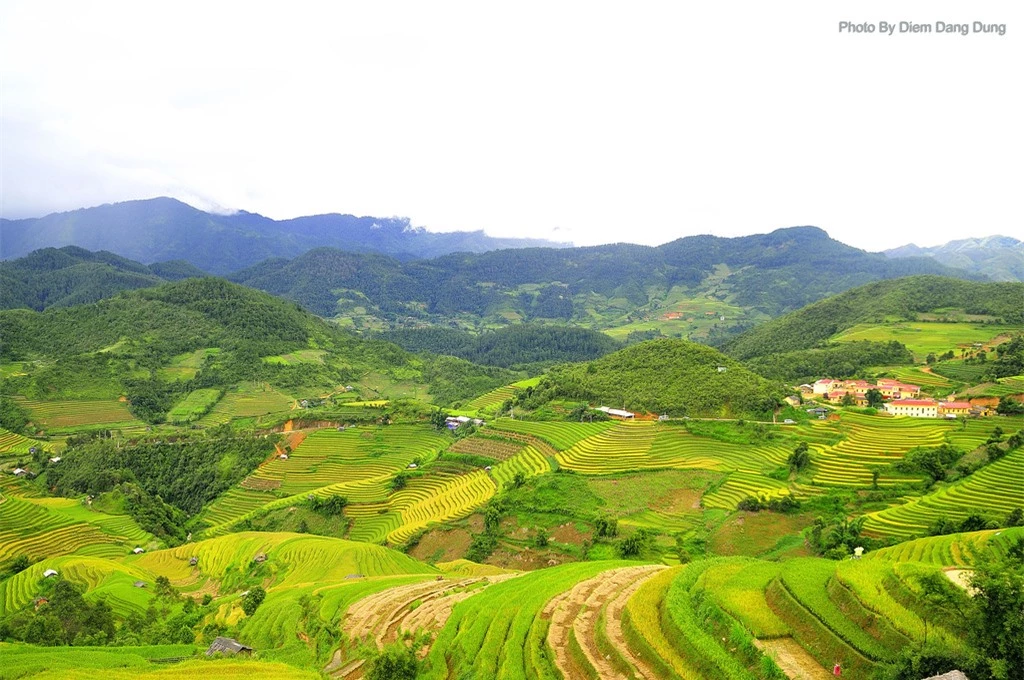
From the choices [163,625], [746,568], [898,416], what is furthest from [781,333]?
[163,625]

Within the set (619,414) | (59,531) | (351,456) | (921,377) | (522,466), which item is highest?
(921,377)

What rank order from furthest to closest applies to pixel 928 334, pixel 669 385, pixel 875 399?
1. pixel 928 334
2. pixel 669 385
3. pixel 875 399

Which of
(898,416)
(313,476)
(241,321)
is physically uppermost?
(241,321)

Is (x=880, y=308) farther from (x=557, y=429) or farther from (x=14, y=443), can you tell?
(x=14, y=443)

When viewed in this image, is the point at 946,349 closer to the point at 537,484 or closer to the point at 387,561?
the point at 537,484

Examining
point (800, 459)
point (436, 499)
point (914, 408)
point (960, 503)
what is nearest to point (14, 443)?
point (436, 499)
